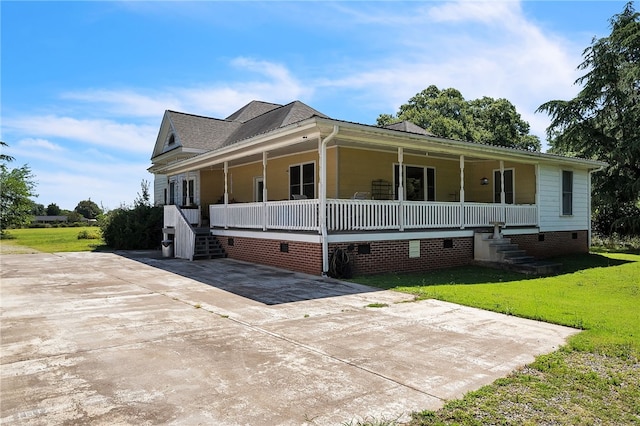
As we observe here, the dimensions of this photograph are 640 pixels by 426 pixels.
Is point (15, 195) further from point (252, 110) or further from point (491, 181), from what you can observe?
point (491, 181)

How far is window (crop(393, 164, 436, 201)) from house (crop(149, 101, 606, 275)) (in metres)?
0.04

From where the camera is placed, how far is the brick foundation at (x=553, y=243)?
15121mm

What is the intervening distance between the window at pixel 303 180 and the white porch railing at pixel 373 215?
222 centimetres

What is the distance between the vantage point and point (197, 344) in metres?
5.14

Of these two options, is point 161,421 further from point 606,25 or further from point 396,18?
point 606,25

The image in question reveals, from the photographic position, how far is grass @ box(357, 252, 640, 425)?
3.29 m

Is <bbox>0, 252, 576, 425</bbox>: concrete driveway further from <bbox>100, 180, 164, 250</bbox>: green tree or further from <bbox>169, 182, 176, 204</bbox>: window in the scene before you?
<bbox>169, 182, 176, 204</bbox>: window

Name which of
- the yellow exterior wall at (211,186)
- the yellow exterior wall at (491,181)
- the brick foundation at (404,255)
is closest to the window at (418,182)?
the yellow exterior wall at (491,181)

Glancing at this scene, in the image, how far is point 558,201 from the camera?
16469 mm

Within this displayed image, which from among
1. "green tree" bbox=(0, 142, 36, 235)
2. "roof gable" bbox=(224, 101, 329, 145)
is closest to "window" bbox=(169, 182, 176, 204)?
"roof gable" bbox=(224, 101, 329, 145)

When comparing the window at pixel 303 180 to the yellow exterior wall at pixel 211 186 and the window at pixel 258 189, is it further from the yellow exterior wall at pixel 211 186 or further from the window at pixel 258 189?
the yellow exterior wall at pixel 211 186

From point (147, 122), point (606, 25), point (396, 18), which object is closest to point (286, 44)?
point (396, 18)

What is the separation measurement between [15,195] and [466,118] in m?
41.5

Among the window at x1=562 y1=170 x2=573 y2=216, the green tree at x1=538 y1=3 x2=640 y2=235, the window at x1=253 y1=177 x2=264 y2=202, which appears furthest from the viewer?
the green tree at x1=538 y1=3 x2=640 y2=235
